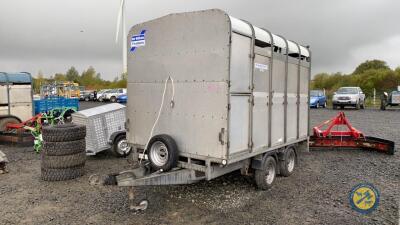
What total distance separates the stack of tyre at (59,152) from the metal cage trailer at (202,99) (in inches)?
53.3

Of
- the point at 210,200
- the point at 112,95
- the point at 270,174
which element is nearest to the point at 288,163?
the point at 270,174

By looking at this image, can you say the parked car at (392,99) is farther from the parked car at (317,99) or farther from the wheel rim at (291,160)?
the wheel rim at (291,160)

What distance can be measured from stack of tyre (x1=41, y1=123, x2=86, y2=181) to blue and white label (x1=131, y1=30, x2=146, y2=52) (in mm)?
2207

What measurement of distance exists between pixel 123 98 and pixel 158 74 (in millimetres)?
35711

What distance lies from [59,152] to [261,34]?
463 cm

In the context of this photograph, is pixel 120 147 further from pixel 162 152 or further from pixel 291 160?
pixel 291 160

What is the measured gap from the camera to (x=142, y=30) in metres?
5.87

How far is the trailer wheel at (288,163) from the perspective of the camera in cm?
695

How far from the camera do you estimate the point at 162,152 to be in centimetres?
543

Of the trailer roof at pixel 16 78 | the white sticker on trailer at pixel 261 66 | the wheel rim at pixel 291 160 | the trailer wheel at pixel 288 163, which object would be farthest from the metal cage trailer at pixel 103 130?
the trailer roof at pixel 16 78

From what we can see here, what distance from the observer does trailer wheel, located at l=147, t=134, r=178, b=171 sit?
5133 mm

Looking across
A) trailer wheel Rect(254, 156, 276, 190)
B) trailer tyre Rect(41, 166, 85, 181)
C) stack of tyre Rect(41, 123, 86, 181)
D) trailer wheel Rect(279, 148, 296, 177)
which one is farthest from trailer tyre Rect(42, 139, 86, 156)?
trailer wheel Rect(279, 148, 296, 177)

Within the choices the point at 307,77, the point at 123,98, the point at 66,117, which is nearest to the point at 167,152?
the point at 307,77

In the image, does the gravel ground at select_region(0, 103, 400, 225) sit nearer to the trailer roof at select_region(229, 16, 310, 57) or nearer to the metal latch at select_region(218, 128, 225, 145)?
the metal latch at select_region(218, 128, 225, 145)
